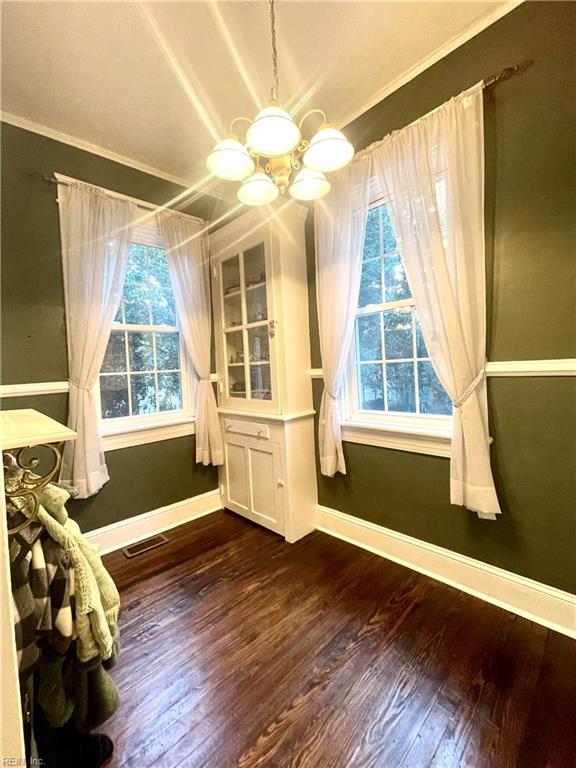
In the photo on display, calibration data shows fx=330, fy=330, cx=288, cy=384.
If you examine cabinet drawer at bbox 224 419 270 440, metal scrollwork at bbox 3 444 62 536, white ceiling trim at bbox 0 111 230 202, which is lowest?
cabinet drawer at bbox 224 419 270 440

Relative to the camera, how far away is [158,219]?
8.13 ft

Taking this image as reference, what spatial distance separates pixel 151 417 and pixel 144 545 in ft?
2.97

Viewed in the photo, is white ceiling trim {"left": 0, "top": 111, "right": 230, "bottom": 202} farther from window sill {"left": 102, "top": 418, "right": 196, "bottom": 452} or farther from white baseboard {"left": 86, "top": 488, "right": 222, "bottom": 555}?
white baseboard {"left": 86, "top": 488, "right": 222, "bottom": 555}

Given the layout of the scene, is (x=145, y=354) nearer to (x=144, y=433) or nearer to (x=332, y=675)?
(x=144, y=433)

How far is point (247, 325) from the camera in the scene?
248 centimetres

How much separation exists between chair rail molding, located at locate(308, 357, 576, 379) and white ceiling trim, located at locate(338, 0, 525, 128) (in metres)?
1.32

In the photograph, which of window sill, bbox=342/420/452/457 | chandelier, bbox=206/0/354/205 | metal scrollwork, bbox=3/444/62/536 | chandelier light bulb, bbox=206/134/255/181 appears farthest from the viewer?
window sill, bbox=342/420/452/457

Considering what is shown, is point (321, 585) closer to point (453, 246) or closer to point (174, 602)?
point (174, 602)

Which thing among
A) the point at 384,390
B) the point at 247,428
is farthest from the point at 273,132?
the point at 247,428

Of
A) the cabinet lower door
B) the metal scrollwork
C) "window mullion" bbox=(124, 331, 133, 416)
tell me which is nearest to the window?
"window mullion" bbox=(124, 331, 133, 416)

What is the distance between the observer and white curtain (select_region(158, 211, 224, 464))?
8.34ft

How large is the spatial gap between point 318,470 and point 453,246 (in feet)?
5.39

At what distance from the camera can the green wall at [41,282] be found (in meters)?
1.91

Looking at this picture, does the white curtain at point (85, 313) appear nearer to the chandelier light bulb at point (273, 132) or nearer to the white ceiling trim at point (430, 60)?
the chandelier light bulb at point (273, 132)
